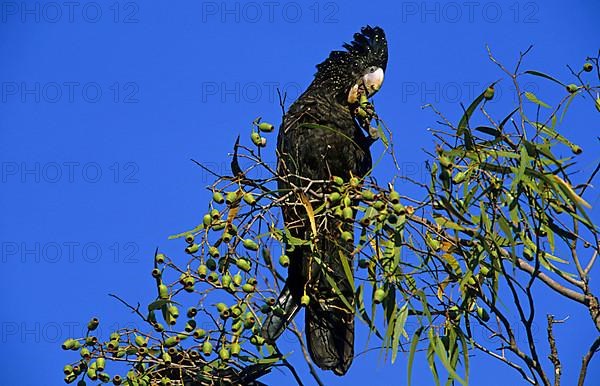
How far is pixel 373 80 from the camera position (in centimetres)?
390

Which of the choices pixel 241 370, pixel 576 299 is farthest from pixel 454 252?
pixel 241 370

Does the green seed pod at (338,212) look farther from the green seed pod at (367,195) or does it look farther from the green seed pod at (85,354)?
the green seed pod at (85,354)

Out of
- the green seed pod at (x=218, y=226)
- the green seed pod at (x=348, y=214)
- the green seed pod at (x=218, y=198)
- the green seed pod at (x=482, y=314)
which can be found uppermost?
the green seed pod at (x=218, y=198)

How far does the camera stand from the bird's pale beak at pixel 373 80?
386cm

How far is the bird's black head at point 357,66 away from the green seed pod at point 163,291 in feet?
5.55

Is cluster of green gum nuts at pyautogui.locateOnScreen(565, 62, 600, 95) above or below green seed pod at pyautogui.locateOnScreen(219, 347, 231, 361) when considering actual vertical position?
above

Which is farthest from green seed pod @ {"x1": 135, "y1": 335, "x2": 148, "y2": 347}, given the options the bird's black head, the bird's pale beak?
the bird's pale beak

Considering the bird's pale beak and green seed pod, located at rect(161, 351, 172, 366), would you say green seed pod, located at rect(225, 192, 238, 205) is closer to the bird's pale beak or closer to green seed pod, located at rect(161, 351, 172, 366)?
green seed pod, located at rect(161, 351, 172, 366)

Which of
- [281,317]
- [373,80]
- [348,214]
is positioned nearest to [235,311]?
[281,317]

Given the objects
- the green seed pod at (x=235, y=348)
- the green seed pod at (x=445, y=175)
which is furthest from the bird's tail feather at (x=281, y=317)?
the green seed pod at (x=445, y=175)

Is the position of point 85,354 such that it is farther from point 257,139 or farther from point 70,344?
point 257,139

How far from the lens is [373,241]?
2260 mm

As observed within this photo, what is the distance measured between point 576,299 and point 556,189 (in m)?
0.28

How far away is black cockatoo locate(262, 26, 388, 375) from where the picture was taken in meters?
2.83
